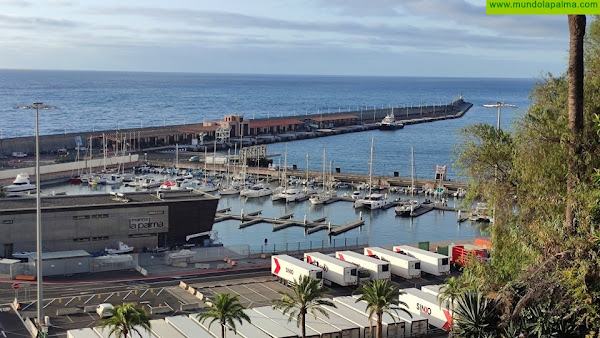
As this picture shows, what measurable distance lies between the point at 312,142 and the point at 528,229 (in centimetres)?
11951

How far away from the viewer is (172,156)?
108 meters

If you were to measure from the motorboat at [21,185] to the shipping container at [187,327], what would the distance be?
165ft

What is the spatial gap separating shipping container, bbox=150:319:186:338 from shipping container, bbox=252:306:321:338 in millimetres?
3908

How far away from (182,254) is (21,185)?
131 feet

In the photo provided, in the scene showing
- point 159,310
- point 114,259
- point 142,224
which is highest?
point 142,224

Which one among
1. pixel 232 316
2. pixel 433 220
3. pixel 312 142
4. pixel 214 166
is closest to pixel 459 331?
pixel 232 316

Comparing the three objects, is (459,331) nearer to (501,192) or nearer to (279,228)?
(501,192)

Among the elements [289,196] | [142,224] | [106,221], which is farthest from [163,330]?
[289,196]

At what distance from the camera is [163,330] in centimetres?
3048

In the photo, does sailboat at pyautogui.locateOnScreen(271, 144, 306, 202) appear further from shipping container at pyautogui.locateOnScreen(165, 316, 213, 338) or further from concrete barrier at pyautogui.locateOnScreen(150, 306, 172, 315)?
shipping container at pyautogui.locateOnScreen(165, 316, 213, 338)

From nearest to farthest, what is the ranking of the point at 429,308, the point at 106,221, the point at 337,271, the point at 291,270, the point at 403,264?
1. the point at 429,308
2. the point at 291,270
3. the point at 337,271
4. the point at 403,264
5. the point at 106,221

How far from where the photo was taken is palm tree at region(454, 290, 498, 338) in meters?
20.2

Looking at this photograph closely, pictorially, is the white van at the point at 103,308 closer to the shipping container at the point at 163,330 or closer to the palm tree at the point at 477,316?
the shipping container at the point at 163,330

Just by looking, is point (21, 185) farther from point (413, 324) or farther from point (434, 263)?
point (413, 324)
